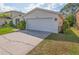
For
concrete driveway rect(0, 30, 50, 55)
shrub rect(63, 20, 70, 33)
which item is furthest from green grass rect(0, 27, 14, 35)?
shrub rect(63, 20, 70, 33)

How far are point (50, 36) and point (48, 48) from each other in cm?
23

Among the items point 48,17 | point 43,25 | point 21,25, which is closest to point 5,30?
point 21,25

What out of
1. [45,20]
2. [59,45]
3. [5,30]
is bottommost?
[59,45]

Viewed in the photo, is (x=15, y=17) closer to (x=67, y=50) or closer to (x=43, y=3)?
(x=43, y=3)

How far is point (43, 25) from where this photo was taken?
3307 millimetres

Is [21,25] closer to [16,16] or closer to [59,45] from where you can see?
[16,16]

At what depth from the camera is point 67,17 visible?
323cm

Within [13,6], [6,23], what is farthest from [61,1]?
[6,23]

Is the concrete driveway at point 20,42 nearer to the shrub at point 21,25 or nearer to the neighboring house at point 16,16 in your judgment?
the shrub at point 21,25

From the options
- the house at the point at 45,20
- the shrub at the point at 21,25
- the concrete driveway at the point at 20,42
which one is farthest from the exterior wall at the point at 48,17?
the concrete driveway at the point at 20,42

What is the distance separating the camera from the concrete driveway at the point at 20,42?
316 centimetres

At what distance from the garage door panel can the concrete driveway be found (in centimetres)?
9

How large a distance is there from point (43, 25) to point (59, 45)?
47 centimetres

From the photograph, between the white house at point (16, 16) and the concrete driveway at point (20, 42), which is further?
the white house at point (16, 16)
